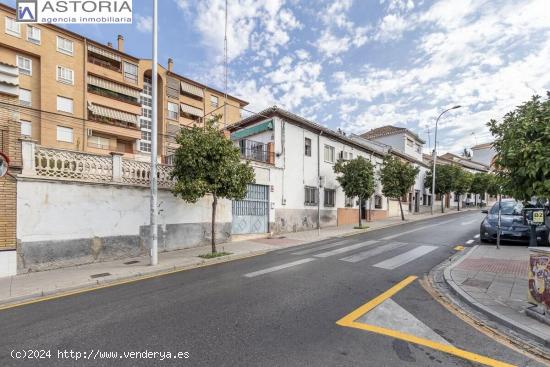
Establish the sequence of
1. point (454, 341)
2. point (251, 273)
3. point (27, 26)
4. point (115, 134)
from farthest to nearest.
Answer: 1. point (115, 134)
2. point (27, 26)
3. point (251, 273)
4. point (454, 341)

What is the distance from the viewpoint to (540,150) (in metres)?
4.14

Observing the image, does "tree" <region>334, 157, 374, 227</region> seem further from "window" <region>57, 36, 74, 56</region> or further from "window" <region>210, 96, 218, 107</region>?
"window" <region>210, 96, 218, 107</region>

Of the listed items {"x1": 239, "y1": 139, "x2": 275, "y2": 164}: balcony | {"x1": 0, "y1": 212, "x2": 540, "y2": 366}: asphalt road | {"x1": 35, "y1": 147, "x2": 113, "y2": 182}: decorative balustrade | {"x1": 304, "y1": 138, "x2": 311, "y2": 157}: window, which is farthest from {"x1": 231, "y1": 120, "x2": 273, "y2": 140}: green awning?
{"x1": 0, "y1": 212, "x2": 540, "y2": 366}: asphalt road

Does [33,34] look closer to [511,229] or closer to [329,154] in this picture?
[329,154]

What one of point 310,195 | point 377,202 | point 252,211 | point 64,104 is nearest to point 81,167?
point 252,211

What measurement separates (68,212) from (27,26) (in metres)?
30.1

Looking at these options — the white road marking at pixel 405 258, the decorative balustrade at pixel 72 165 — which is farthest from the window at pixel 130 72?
the white road marking at pixel 405 258

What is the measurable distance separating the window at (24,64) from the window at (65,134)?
5.65 metres

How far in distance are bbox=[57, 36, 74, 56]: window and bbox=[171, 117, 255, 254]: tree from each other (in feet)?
96.6

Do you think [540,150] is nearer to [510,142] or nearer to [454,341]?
[510,142]

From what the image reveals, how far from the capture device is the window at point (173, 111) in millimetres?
40812

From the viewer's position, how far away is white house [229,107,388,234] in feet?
51.1

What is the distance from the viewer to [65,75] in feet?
95.8

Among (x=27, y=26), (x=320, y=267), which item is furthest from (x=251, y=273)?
(x=27, y=26)
